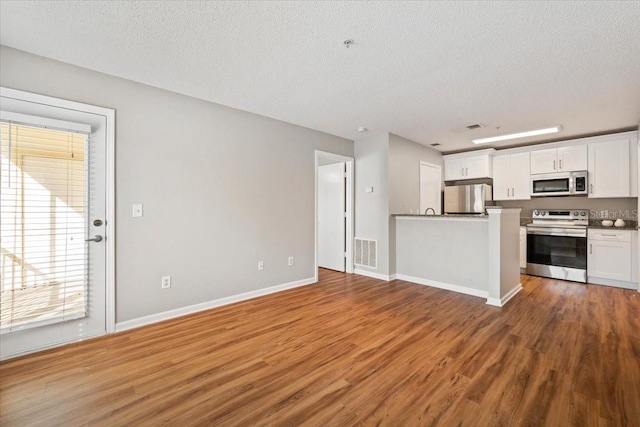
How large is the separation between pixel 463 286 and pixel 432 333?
161 cm

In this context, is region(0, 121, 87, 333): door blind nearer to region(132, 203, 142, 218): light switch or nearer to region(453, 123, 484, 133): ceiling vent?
region(132, 203, 142, 218): light switch

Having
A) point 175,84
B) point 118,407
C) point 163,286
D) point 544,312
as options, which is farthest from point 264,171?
point 544,312

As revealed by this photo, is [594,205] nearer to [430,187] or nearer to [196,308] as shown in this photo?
[430,187]

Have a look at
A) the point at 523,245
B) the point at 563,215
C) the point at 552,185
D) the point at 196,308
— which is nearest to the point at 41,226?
the point at 196,308

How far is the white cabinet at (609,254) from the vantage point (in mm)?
4215

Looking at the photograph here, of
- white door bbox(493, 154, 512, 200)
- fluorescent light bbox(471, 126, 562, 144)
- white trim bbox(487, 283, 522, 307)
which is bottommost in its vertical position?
white trim bbox(487, 283, 522, 307)

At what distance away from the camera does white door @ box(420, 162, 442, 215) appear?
5523mm

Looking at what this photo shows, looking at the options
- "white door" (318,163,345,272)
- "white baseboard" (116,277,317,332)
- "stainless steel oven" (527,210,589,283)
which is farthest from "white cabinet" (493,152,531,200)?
"white baseboard" (116,277,317,332)

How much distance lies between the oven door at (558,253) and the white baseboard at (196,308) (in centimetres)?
403

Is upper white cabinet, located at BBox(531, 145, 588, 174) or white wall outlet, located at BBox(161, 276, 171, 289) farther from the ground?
upper white cabinet, located at BBox(531, 145, 588, 174)

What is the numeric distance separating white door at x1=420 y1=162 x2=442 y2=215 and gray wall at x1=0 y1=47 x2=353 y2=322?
2.44 metres

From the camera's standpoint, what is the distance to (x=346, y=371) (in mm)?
2078

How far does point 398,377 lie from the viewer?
6.59 ft

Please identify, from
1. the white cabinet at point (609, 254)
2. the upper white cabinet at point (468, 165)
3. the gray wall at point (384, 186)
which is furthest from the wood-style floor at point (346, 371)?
the upper white cabinet at point (468, 165)
